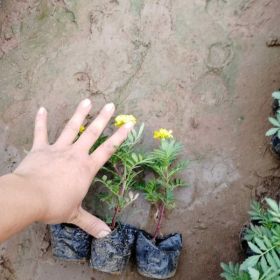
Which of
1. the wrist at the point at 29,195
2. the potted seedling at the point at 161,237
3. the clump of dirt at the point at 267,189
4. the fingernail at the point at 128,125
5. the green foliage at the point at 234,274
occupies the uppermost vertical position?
the wrist at the point at 29,195

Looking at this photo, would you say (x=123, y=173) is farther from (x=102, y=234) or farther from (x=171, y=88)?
(x=171, y=88)

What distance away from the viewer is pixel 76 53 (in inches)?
126

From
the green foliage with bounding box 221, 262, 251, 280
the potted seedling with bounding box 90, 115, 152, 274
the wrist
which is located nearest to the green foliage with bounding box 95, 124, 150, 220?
the potted seedling with bounding box 90, 115, 152, 274

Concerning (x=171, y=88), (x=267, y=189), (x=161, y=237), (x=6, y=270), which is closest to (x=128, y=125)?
(x=171, y=88)

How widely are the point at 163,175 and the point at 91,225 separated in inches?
19.8

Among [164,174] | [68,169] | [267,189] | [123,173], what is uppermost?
[68,169]

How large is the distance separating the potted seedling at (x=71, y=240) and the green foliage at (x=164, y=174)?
0.36 meters

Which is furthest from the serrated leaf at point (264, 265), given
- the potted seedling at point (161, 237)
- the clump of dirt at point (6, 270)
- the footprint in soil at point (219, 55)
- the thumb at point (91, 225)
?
the clump of dirt at point (6, 270)

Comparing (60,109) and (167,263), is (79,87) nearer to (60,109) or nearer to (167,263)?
(60,109)

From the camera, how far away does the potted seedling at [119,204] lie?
266cm

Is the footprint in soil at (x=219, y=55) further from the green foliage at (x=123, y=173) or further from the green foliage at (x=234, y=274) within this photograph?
the green foliage at (x=234, y=274)

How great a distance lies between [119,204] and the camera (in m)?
2.72

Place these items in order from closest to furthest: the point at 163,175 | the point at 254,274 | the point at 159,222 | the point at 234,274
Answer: the point at 254,274
the point at 234,274
the point at 163,175
the point at 159,222

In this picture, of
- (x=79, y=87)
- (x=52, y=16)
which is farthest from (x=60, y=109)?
(x=52, y=16)
